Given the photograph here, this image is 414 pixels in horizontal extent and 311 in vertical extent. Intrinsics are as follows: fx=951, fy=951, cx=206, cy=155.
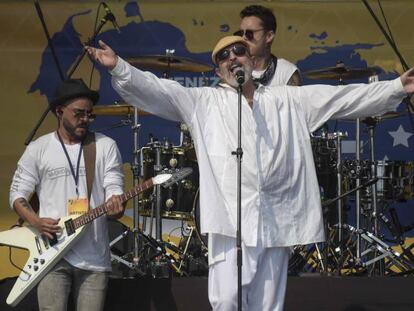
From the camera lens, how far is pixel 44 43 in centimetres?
904

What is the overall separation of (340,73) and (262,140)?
295cm

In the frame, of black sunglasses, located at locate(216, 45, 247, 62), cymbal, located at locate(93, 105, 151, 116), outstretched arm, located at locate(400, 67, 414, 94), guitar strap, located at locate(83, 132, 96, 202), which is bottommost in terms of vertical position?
guitar strap, located at locate(83, 132, 96, 202)

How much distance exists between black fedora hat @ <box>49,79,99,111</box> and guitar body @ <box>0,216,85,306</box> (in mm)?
823

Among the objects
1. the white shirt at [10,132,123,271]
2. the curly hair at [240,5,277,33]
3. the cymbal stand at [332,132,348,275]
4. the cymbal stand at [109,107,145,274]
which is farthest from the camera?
the cymbal stand at [332,132,348,275]

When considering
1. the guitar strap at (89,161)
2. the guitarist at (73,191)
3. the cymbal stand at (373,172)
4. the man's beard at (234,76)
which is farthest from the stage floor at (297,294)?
the man's beard at (234,76)

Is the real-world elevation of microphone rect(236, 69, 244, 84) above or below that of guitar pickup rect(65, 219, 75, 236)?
above

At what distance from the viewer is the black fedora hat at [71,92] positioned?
21.2ft

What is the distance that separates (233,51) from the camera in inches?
219

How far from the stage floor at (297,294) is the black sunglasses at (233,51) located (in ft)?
6.47

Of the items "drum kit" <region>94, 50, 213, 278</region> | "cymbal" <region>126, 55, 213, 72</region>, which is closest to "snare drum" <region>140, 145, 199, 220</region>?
"drum kit" <region>94, 50, 213, 278</region>

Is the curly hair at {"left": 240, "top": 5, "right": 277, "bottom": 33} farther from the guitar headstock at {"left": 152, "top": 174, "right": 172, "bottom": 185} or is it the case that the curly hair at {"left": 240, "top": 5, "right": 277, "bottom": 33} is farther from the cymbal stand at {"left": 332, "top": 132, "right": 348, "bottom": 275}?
the guitar headstock at {"left": 152, "top": 174, "right": 172, "bottom": 185}

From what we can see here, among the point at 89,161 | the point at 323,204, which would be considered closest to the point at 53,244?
the point at 89,161

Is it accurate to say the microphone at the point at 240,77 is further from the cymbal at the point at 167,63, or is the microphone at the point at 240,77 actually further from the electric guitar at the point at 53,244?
the cymbal at the point at 167,63

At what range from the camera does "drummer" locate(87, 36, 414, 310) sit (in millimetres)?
5410
